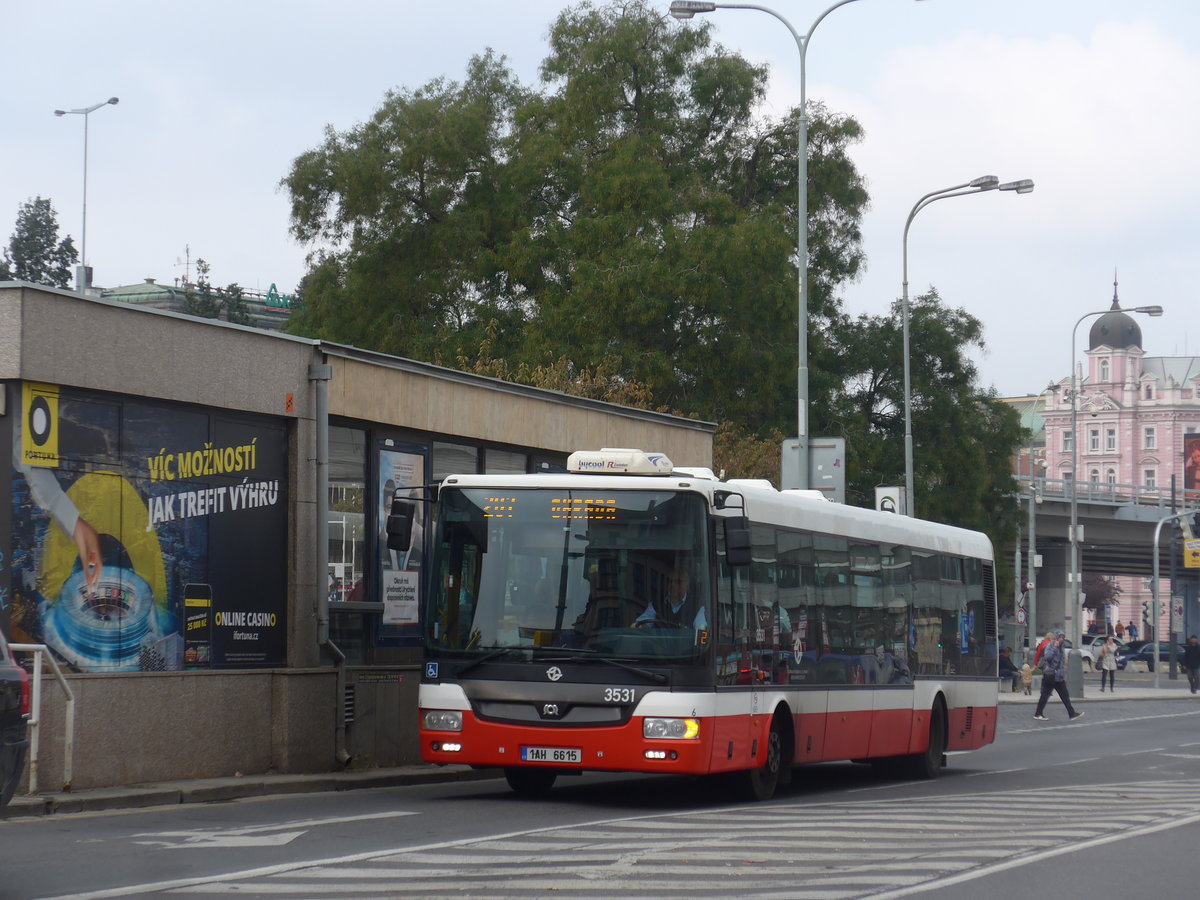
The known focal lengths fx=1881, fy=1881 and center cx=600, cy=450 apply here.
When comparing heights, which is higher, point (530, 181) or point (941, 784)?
point (530, 181)

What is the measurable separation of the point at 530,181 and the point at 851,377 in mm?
12249

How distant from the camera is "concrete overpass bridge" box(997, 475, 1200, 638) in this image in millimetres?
87812

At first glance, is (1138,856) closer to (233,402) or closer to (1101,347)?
(233,402)

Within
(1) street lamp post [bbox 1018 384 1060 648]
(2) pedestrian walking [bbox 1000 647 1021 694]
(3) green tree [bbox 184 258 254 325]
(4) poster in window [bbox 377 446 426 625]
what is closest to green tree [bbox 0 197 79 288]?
(3) green tree [bbox 184 258 254 325]

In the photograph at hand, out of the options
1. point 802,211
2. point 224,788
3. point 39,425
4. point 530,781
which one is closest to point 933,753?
point 530,781

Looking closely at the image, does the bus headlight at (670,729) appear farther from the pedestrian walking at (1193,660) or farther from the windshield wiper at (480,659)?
the pedestrian walking at (1193,660)

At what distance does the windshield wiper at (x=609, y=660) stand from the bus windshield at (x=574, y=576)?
0.04 metres

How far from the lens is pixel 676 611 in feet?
49.1

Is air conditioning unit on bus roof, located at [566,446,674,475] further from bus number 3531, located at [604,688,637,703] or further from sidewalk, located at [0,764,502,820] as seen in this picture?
sidewalk, located at [0,764,502,820]

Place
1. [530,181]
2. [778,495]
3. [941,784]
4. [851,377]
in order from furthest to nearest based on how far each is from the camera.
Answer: [851,377] < [530,181] < [941,784] < [778,495]

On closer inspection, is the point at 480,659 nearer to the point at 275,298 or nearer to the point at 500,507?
the point at 500,507

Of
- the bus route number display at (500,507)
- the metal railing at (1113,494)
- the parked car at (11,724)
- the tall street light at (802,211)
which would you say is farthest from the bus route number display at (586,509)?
the metal railing at (1113,494)

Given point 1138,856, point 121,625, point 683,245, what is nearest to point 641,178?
point 683,245

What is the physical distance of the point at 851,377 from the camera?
181 feet
